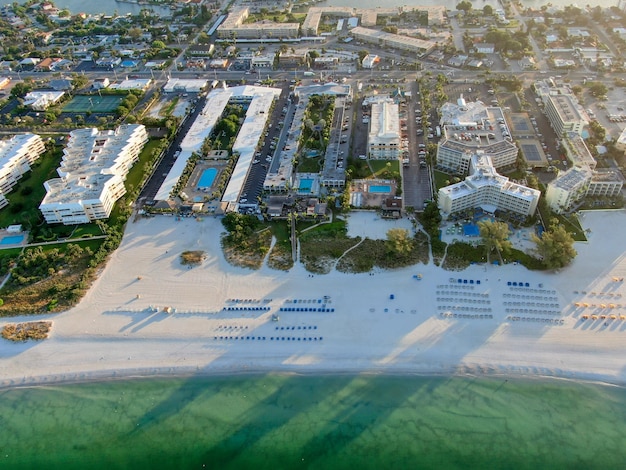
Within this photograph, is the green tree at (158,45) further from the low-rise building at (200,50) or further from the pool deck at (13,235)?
the pool deck at (13,235)

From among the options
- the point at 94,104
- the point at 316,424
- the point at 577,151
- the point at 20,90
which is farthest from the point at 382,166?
the point at 20,90

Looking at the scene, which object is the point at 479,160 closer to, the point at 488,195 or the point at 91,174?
the point at 488,195

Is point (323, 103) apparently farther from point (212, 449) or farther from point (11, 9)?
point (11, 9)

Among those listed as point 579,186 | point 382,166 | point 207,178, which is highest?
point 579,186

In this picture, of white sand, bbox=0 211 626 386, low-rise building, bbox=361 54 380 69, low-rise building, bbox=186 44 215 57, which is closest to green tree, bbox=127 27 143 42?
low-rise building, bbox=186 44 215 57

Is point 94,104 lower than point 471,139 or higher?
lower
